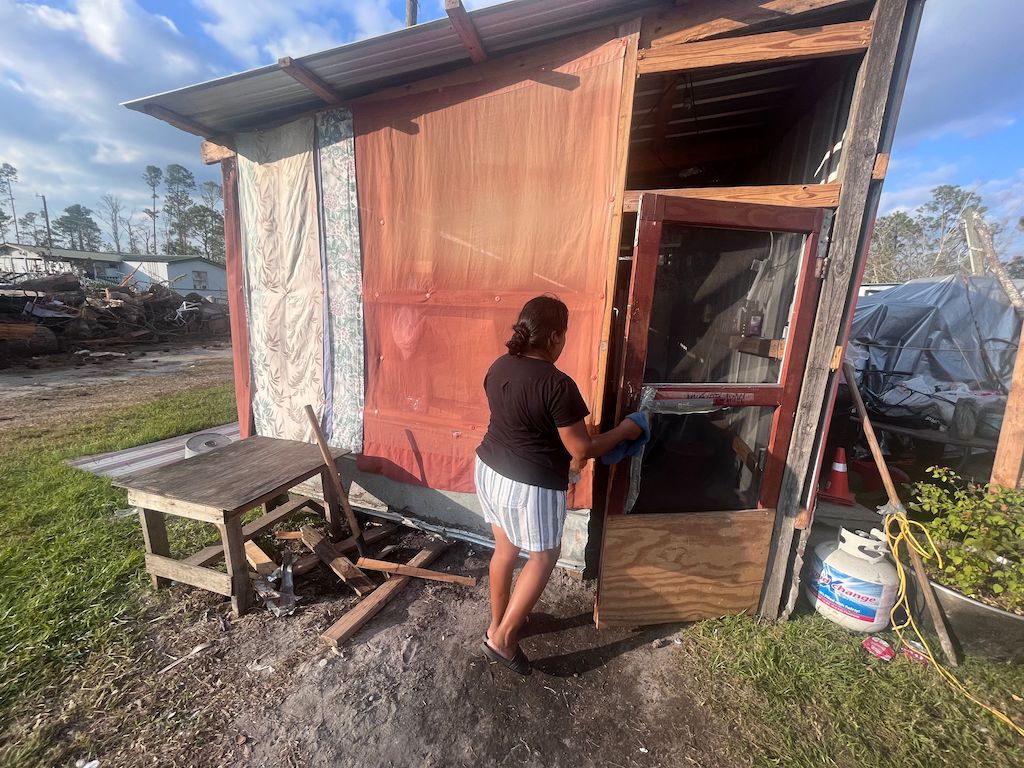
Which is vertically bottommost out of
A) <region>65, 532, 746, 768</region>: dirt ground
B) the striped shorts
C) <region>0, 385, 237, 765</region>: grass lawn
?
<region>65, 532, 746, 768</region>: dirt ground

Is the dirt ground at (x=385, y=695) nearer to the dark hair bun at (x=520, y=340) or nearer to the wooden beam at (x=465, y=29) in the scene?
the dark hair bun at (x=520, y=340)

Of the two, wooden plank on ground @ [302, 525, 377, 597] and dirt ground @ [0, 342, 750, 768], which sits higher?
wooden plank on ground @ [302, 525, 377, 597]

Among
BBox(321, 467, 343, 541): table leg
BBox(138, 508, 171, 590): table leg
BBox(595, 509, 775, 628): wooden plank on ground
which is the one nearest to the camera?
BBox(595, 509, 775, 628): wooden plank on ground

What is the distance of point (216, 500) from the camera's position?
260 centimetres

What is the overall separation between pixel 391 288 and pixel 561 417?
2080 mm

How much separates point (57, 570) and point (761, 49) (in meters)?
5.67

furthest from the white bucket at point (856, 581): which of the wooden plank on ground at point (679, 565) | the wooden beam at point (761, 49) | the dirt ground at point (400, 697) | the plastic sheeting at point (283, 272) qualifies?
the plastic sheeting at point (283, 272)

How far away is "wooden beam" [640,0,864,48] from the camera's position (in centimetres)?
222

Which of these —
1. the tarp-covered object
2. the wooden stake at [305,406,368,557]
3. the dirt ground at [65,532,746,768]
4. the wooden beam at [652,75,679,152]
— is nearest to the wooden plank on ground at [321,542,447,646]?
the dirt ground at [65,532,746,768]

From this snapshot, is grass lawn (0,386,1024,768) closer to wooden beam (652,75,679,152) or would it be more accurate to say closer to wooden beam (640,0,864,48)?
wooden beam (640,0,864,48)

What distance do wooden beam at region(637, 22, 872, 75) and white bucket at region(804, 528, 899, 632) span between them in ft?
9.62

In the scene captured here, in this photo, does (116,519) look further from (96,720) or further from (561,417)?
(561,417)

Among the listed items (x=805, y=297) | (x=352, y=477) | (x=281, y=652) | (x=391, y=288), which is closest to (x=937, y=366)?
(x=805, y=297)

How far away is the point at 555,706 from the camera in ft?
7.38
